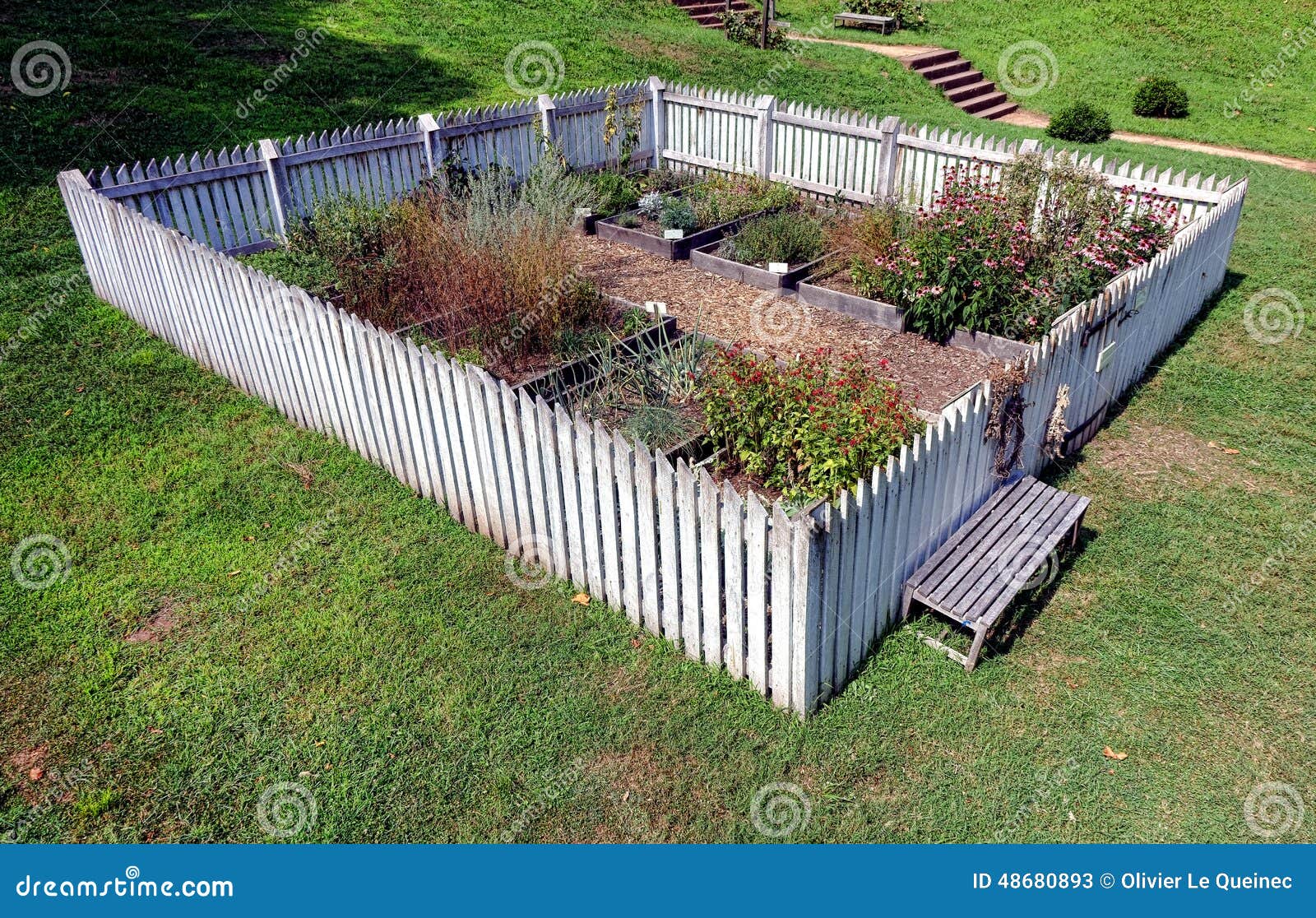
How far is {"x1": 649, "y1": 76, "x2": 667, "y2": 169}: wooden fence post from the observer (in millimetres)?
13680

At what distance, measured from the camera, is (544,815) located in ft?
14.1

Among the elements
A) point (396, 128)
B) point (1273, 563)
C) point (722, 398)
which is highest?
point (396, 128)

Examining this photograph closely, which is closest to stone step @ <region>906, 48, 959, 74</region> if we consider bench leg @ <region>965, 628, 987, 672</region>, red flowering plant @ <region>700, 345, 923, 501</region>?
red flowering plant @ <region>700, 345, 923, 501</region>

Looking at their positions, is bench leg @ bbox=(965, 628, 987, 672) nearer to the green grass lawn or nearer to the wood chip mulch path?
the green grass lawn

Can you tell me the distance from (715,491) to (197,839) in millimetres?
2986

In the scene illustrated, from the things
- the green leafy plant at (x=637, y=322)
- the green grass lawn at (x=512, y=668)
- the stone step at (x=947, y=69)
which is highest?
the stone step at (x=947, y=69)

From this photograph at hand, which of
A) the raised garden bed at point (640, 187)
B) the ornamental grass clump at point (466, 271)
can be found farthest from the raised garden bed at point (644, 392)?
the raised garden bed at point (640, 187)

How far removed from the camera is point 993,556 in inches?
217

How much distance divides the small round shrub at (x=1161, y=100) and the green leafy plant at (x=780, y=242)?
38.3 ft

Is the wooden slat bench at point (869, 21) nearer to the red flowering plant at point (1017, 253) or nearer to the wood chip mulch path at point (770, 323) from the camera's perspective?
the wood chip mulch path at point (770, 323)

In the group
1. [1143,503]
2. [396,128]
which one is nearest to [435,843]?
[1143,503]

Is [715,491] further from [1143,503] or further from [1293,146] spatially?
[1293,146]

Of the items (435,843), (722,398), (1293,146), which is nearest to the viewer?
(435,843)

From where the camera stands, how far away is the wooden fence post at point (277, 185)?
1003cm
